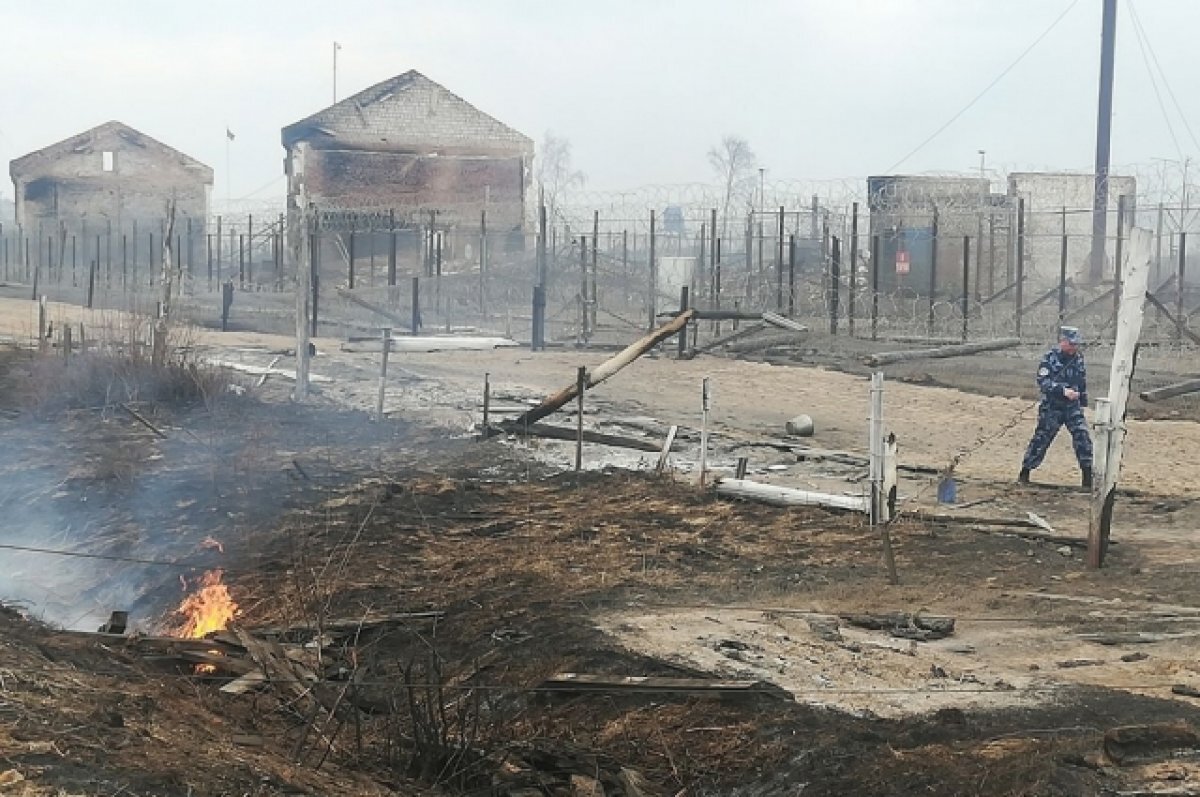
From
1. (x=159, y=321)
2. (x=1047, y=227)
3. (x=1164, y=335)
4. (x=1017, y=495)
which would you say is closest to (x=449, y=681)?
(x=1017, y=495)

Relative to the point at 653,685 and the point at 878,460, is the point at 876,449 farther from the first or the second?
the point at 653,685

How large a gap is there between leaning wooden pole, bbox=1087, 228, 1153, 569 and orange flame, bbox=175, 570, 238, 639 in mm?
6154

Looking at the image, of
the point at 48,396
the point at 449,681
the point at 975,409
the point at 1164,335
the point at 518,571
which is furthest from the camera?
the point at 1164,335

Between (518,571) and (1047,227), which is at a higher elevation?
(1047,227)

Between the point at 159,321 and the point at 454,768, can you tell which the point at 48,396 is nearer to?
the point at 159,321

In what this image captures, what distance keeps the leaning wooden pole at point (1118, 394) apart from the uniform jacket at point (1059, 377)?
3.75m

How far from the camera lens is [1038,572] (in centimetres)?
1039

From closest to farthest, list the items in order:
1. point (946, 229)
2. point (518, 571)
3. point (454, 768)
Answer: point (454, 768) → point (518, 571) → point (946, 229)

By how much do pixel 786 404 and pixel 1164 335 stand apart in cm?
1098

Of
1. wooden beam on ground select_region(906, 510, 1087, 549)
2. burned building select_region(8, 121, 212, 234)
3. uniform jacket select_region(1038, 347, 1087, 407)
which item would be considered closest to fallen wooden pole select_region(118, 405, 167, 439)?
wooden beam on ground select_region(906, 510, 1087, 549)

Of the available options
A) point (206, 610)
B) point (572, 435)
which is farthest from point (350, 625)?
point (572, 435)

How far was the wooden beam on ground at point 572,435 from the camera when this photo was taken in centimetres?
1552

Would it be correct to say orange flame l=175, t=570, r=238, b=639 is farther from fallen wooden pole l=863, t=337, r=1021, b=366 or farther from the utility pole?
the utility pole

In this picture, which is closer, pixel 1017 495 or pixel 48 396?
pixel 1017 495
